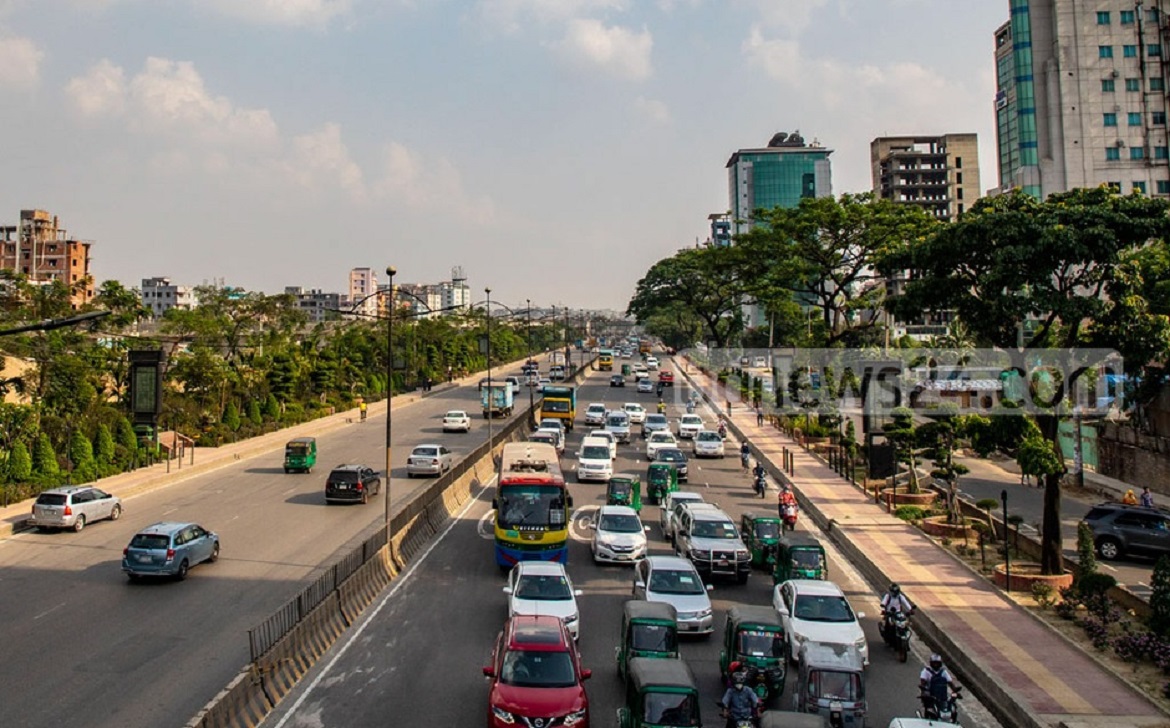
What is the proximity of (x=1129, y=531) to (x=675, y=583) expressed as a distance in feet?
53.6

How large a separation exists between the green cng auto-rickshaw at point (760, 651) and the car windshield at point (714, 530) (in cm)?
796

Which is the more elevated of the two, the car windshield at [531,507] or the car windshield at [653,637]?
the car windshield at [531,507]

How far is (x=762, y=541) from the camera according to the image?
25.0m

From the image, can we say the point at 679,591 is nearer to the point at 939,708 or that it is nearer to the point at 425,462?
the point at 939,708

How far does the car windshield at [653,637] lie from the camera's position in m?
15.2

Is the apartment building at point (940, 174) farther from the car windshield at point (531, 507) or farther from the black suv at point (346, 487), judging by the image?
the car windshield at point (531, 507)

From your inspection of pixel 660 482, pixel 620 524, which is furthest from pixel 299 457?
pixel 620 524

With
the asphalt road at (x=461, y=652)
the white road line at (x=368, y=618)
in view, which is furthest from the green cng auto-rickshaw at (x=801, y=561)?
the white road line at (x=368, y=618)

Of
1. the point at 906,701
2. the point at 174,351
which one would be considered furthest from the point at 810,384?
the point at 906,701

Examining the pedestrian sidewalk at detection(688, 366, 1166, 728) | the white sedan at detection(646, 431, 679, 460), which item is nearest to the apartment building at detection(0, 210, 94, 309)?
the white sedan at detection(646, 431, 679, 460)

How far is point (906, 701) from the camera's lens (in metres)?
15.5

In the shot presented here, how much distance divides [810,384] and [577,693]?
51110 millimetres

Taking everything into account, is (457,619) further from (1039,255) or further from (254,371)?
(254,371)

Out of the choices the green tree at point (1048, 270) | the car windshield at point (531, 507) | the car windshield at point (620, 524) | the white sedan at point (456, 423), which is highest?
the green tree at point (1048, 270)
